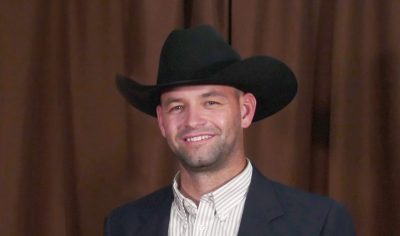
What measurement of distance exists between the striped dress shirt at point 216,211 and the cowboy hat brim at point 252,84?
0.18 metres

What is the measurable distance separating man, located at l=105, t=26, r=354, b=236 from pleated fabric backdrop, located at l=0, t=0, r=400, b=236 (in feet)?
1.25

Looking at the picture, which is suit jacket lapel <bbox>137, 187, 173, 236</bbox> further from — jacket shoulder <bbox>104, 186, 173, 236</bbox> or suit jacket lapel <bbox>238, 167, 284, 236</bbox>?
suit jacket lapel <bbox>238, 167, 284, 236</bbox>

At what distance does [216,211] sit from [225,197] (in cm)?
4

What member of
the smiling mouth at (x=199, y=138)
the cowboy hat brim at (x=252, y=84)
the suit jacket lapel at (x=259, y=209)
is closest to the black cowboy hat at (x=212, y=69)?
the cowboy hat brim at (x=252, y=84)

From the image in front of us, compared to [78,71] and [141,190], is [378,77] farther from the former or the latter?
[78,71]

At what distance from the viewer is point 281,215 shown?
4.34ft

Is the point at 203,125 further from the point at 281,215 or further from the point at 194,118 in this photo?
the point at 281,215

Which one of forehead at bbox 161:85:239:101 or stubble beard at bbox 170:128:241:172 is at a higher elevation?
forehead at bbox 161:85:239:101

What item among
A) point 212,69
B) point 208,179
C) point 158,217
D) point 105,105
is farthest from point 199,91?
point 105,105

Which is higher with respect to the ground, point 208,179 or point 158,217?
point 208,179

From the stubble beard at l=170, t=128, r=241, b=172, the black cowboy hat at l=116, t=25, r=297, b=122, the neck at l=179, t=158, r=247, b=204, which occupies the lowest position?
the neck at l=179, t=158, r=247, b=204

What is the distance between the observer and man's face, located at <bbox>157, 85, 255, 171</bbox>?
4.35 feet

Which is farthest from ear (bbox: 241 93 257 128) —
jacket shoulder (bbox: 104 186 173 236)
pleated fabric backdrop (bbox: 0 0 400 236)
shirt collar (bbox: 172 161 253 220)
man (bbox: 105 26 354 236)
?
pleated fabric backdrop (bbox: 0 0 400 236)

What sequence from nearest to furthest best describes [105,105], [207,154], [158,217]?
[207,154], [158,217], [105,105]
